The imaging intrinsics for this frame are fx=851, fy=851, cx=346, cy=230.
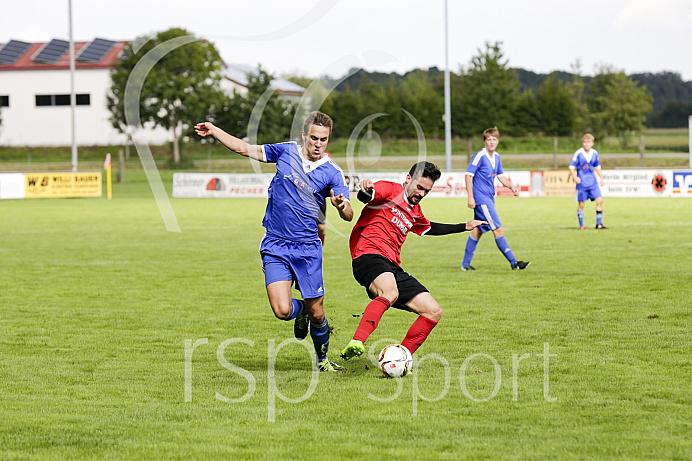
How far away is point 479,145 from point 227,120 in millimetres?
14692

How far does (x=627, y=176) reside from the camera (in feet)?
105

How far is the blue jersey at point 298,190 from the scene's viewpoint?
665cm

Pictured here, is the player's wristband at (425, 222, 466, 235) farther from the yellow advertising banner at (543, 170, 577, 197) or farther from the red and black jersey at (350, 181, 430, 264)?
the yellow advertising banner at (543, 170, 577, 197)

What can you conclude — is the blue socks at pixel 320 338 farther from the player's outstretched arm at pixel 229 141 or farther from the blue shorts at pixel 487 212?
the blue shorts at pixel 487 212

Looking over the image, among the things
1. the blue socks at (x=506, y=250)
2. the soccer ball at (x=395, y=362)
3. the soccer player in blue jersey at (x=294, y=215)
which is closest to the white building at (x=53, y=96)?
the blue socks at (x=506, y=250)

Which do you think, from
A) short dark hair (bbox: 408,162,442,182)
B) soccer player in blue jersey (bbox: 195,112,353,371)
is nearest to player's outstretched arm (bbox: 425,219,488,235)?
short dark hair (bbox: 408,162,442,182)

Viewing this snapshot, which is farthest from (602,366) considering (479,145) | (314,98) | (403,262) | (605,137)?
(605,137)

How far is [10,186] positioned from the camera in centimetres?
3600

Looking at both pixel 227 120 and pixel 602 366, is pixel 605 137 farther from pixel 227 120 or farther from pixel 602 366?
pixel 602 366

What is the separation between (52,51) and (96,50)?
3.81 m

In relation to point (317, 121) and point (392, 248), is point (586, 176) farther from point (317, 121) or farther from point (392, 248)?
point (317, 121)

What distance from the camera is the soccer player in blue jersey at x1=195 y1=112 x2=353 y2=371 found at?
6641 millimetres

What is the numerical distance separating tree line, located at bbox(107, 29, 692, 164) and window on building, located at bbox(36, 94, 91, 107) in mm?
11105

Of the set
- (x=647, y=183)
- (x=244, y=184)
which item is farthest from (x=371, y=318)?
(x=244, y=184)
